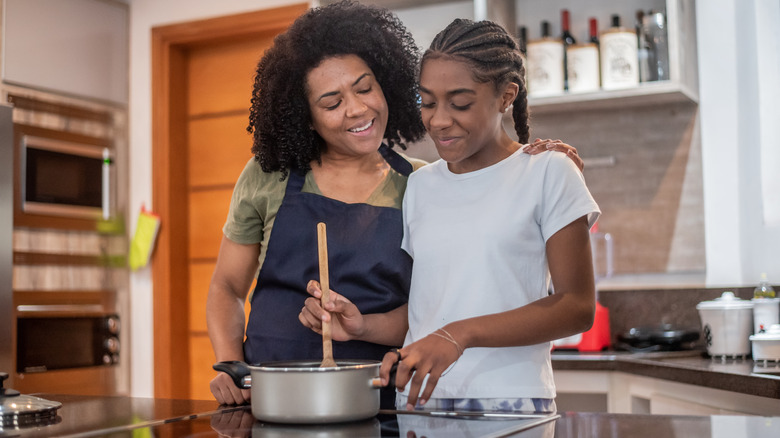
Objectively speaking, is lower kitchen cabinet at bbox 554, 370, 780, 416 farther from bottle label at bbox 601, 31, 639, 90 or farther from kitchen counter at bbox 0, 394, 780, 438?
kitchen counter at bbox 0, 394, 780, 438

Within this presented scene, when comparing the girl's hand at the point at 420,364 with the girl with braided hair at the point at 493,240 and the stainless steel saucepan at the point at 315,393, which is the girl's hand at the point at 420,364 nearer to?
the stainless steel saucepan at the point at 315,393

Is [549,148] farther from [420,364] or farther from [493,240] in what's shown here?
[420,364]

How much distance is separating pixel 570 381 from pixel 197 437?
1.54 meters

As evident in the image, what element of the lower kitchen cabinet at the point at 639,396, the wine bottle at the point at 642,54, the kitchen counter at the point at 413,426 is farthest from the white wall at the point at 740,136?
the kitchen counter at the point at 413,426

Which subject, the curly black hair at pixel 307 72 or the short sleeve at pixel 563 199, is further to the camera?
the curly black hair at pixel 307 72

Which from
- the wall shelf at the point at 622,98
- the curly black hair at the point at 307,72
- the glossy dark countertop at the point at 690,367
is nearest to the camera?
the curly black hair at the point at 307,72

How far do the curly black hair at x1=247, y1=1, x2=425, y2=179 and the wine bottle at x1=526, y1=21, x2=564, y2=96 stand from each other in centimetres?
105

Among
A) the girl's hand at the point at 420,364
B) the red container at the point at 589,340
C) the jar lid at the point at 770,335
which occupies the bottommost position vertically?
the red container at the point at 589,340

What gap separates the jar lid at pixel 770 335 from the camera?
1.94 m

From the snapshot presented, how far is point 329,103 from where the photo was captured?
1358mm

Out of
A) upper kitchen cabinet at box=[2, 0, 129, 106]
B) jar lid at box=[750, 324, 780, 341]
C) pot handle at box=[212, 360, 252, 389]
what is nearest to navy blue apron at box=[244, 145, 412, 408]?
pot handle at box=[212, 360, 252, 389]

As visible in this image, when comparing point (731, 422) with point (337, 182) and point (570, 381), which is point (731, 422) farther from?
point (570, 381)

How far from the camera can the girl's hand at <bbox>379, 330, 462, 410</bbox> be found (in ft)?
2.76

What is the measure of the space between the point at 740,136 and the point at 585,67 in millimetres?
513
